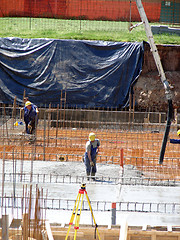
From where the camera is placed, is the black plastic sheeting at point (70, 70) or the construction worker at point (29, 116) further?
the black plastic sheeting at point (70, 70)

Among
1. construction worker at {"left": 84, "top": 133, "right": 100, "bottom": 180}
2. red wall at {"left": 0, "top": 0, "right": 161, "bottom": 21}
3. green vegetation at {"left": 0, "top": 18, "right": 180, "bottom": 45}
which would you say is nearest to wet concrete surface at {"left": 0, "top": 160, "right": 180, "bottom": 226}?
construction worker at {"left": 84, "top": 133, "right": 100, "bottom": 180}

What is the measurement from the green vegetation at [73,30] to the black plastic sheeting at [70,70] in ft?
6.31

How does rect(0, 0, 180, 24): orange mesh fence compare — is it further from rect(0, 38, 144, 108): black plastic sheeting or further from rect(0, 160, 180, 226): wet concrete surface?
rect(0, 160, 180, 226): wet concrete surface

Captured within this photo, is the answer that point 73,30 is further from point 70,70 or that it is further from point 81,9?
point 70,70

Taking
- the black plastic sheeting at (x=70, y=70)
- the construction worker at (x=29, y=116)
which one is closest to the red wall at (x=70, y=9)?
the black plastic sheeting at (x=70, y=70)

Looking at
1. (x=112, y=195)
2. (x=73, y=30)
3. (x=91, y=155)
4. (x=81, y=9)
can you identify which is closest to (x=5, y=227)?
(x=112, y=195)

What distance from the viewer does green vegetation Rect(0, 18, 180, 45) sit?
22.6 m

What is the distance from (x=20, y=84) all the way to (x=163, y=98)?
20.6 ft

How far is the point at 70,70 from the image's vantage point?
20.5m

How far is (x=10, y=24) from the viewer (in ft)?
83.1

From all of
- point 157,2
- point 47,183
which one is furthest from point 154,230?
point 157,2

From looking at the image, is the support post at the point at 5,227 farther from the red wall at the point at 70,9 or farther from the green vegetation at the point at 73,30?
the red wall at the point at 70,9

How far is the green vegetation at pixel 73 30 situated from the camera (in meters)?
22.6

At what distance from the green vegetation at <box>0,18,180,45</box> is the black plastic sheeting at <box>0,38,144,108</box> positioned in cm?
192
